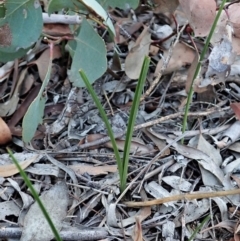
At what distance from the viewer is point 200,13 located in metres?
1.08

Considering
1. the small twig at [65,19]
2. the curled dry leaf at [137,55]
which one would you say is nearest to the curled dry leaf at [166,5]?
the curled dry leaf at [137,55]

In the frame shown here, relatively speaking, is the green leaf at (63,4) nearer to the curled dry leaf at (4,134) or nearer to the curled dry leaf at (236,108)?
the curled dry leaf at (4,134)

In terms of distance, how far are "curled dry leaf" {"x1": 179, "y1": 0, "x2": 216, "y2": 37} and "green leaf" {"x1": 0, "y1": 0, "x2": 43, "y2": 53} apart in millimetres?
340

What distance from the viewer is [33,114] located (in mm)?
1055

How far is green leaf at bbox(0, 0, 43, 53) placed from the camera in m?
1.10

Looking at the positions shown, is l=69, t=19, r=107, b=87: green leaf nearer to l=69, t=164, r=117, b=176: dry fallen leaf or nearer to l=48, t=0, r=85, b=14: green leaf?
l=48, t=0, r=85, b=14: green leaf

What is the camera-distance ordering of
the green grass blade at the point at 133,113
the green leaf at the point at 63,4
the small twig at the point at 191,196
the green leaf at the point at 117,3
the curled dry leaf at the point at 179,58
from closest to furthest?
1. the green grass blade at the point at 133,113
2. the small twig at the point at 191,196
3. the green leaf at the point at 63,4
4. the green leaf at the point at 117,3
5. the curled dry leaf at the point at 179,58

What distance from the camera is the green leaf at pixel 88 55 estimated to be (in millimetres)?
1115

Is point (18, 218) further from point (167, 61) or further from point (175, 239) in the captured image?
point (167, 61)

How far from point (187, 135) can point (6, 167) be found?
43cm

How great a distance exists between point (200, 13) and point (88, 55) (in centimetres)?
28

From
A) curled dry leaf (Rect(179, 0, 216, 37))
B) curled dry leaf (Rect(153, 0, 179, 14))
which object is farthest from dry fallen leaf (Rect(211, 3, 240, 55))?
curled dry leaf (Rect(153, 0, 179, 14))

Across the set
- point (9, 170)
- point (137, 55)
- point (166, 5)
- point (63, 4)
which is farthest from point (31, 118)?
point (166, 5)

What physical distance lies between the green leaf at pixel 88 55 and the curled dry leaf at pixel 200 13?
21 cm
